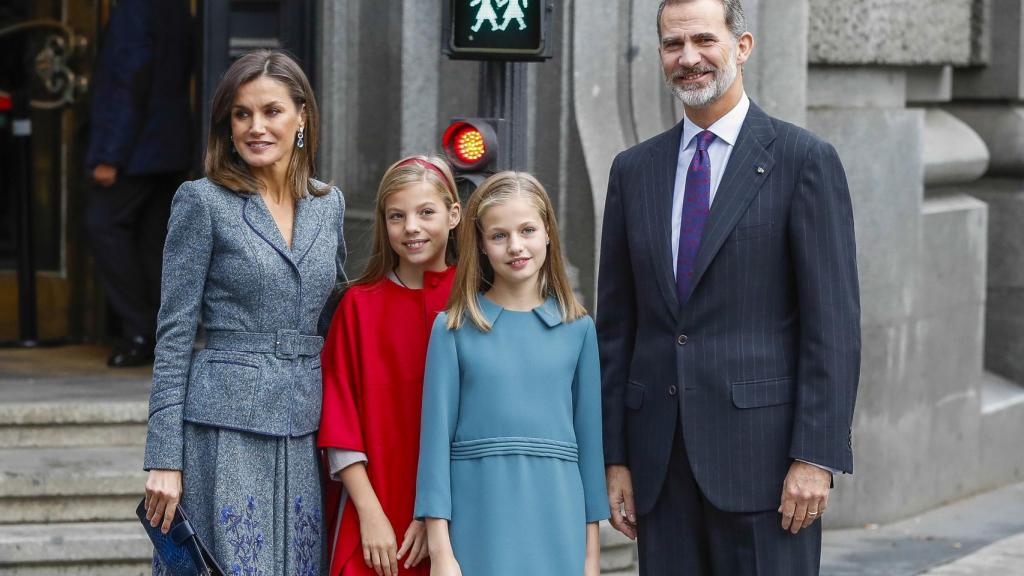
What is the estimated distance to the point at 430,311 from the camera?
404 centimetres

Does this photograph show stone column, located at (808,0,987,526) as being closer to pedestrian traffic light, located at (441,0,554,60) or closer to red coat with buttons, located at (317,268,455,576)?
pedestrian traffic light, located at (441,0,554,60)

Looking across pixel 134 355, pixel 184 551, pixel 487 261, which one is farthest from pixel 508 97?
pixel 134 355

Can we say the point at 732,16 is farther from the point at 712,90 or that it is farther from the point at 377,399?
the point at 377,399

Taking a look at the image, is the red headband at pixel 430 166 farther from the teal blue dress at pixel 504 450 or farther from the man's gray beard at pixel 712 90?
the man's gray beard at pixel 712 90

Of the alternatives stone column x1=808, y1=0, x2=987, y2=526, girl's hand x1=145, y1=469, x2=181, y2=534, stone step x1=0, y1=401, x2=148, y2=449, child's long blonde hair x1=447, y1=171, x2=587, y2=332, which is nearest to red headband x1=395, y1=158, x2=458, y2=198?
child's long blonde hair x1=447, y1=171, x2=587, y2=332

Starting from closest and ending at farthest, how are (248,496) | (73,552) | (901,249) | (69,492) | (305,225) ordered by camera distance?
(248,496) → (305,225) → (73,552) → (69,492) → (901,249)

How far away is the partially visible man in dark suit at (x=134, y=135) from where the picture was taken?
8.12m

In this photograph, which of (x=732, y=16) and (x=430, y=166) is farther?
(x=430, y=166)

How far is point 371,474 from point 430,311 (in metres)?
0.42

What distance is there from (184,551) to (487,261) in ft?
3.26

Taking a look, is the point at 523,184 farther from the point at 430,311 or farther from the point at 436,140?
the point at 436,140

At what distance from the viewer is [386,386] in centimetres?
398

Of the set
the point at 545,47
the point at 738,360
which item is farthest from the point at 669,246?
the point at 545,47

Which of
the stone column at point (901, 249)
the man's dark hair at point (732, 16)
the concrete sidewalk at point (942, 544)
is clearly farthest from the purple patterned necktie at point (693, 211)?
the stone column at point (901, 249)
